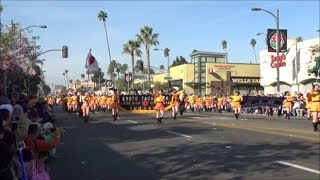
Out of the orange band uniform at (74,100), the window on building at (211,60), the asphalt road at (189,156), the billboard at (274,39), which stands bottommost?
the asphalt road at (189,156)

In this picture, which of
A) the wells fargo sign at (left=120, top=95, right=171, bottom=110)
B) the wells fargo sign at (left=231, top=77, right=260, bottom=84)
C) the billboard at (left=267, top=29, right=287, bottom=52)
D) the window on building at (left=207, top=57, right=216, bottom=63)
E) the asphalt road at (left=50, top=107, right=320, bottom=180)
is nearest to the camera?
the asphalt road at (left=50, top=107, right=320, bottom=180)

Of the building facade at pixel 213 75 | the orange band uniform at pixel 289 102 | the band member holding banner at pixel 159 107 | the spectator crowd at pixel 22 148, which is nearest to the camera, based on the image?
the spectator crowd at pixel 22 148

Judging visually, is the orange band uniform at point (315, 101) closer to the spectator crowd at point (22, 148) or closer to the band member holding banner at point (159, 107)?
the band member holding banner at point (159, 107)

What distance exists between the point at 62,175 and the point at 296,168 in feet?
16.0

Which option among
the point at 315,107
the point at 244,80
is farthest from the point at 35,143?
the point at 244,80

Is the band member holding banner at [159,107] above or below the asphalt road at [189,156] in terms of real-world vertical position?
above

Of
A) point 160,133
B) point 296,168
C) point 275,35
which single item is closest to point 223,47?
point 275,35

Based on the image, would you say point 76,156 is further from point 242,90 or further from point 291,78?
point 242,90

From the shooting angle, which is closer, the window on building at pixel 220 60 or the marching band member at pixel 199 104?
the marching band member at pixel 199 104

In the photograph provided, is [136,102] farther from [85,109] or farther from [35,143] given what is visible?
[35,143]

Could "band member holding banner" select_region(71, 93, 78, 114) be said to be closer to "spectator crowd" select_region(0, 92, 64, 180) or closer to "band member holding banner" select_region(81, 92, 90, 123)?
"band member holding banner" select_region(81, 92, 90, 123)

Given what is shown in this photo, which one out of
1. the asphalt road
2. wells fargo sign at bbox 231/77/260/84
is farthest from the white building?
the asphalt road

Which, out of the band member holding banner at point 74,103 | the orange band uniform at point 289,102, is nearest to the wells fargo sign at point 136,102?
the band member holding banner at point 74,103

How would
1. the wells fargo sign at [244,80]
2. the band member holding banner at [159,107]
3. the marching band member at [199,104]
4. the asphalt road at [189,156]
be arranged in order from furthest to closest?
1. the wells fargo sign at [244,80]
2. the marching band member at [199,104]
3. the band member holding banner at [159,107]
4. the asphalt road at [189,156]
